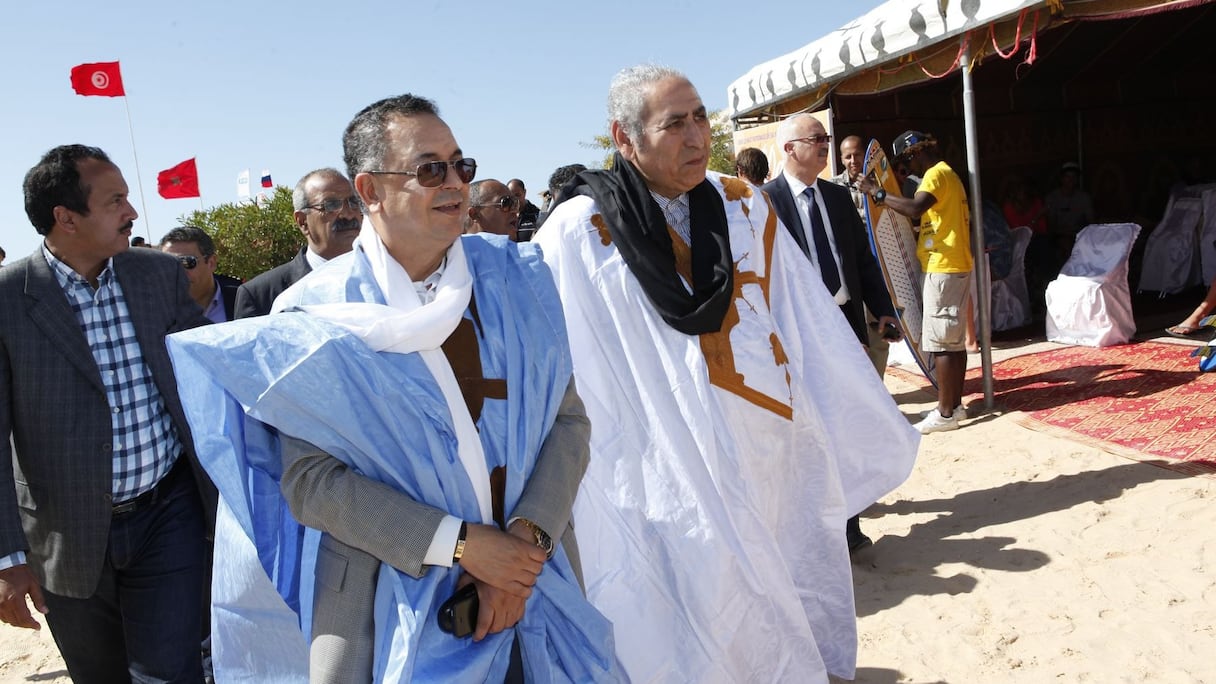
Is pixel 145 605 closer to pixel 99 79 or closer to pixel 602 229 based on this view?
pixel 602 229

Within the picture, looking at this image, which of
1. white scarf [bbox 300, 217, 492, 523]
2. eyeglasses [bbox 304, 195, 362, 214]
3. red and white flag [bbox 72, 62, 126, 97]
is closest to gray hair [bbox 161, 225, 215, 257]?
eyeglasses [bbox 304, 195, 362, 214]

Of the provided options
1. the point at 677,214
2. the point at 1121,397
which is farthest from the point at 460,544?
the point at 1121,397

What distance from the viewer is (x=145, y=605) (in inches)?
102

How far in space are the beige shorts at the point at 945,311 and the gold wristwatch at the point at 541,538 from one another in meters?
4.76

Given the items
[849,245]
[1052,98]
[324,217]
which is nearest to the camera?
[324,217]

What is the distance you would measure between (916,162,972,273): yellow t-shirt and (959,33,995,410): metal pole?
9cm

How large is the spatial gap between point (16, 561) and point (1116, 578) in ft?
12.8

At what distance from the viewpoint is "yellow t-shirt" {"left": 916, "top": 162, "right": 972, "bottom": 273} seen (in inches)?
233

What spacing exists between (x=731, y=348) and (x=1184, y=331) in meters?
6.69

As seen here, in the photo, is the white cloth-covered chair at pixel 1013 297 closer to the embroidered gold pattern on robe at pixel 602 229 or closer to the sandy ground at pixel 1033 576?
the sandy ground at pixel 1033 576

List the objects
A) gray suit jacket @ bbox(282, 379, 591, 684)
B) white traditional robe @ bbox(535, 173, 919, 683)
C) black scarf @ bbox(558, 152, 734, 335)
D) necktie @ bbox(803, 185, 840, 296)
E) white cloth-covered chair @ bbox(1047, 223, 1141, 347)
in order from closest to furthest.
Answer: gray suit jacket @ bbox(282, 379, 591, 684) < white traditional robe @ bbox(535, 173, 919, 683) < black scarf @ bbox(558, 152, 734, 335) < necktie @ bbox(803, 185, 840, 296) < white cloth-covered chair @ bbox(1047, 223, 1141, 347)

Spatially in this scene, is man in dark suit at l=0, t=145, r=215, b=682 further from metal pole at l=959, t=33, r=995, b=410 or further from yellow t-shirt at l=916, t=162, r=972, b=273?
metal pole at l=959, t=33, r=995, b=410

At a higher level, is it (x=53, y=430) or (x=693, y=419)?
(x=53, y=430)

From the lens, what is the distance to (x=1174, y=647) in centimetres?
304
